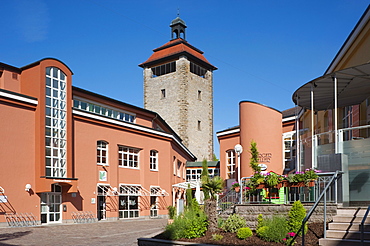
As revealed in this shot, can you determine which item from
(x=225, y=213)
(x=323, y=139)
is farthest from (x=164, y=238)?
(x=323, y=139)

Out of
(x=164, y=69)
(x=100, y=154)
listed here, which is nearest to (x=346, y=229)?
(x=100, y=154)

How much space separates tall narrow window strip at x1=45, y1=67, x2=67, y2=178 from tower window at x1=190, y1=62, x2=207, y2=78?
96.4 ft

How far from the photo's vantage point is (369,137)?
1148 centimetres

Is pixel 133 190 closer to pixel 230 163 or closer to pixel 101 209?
pixel 101 209

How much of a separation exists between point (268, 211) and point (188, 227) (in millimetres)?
2216

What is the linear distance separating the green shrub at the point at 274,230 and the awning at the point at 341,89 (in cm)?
492

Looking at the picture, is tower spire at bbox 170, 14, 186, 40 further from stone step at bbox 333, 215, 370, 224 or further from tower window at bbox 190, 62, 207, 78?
stone step at bbox 333, 215, 370, 224

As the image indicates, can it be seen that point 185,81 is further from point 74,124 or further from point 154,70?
point 74,124

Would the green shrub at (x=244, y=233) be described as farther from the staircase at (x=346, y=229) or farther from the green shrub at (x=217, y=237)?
the staircase at (x=346, y=229)

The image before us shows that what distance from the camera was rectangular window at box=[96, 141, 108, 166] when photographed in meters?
27.9

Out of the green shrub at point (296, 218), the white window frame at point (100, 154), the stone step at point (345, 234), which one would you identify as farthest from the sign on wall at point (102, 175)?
the stone step at point (345, 234)

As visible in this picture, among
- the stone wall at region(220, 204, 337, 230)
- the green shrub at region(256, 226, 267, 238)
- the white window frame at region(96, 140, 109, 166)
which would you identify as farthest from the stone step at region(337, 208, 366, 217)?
the white window frame at region(96, 140, 109, 166)

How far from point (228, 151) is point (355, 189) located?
2117cm

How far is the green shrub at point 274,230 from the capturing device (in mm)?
10164
